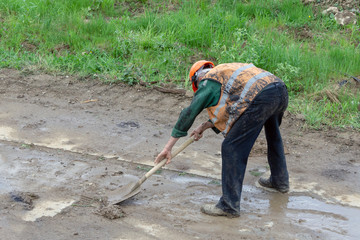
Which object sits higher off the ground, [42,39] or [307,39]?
[307,39]

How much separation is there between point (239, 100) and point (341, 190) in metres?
1.62

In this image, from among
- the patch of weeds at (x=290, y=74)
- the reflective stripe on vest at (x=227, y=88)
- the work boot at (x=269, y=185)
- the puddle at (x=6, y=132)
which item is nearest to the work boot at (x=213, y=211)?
the work boot at (x=269, y=185)

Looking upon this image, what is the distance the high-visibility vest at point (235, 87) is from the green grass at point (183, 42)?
2.45 metres

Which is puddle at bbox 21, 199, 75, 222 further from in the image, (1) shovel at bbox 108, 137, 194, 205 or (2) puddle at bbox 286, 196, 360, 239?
(2) puddle at bbox 286, 196, 360, 239

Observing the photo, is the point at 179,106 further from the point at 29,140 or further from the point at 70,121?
the point at 29,140

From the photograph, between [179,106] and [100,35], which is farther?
[100,35]

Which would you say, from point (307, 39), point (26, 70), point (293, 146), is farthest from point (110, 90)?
point (307, 39)

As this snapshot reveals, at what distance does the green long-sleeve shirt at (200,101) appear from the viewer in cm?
384

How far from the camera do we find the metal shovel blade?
4309 mm

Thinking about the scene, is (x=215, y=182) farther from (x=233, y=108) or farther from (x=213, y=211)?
(x=233, y=108)

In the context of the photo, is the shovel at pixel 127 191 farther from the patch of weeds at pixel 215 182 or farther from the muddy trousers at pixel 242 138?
the patch of weeds at pixel 215 182

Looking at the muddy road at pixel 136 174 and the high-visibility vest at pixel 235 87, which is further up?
the high-visibility vest at pixel 235 87

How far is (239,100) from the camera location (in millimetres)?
3898

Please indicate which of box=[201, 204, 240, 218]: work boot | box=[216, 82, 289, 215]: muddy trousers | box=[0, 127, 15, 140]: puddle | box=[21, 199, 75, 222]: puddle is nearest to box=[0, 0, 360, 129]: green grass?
box=[0, 127, 15, 140]: puddle
